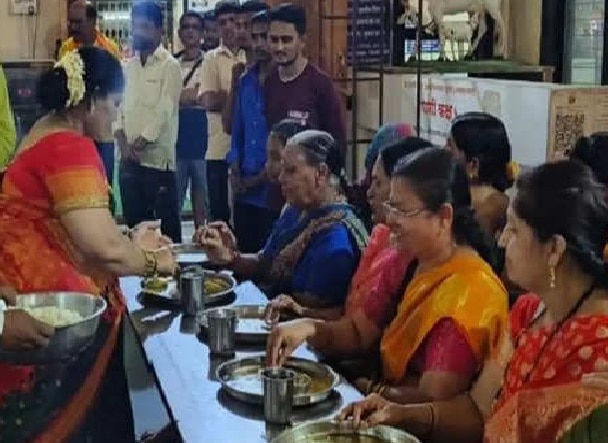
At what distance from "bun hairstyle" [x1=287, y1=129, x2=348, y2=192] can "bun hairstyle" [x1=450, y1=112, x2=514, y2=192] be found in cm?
38

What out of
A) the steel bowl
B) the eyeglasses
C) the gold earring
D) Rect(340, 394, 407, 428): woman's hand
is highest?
the eyeglasses

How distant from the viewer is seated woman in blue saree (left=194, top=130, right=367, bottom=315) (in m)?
2.88

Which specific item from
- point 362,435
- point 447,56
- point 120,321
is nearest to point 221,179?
point 447,56

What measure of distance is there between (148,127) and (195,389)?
319cm

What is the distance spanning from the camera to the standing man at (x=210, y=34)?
6.08 m

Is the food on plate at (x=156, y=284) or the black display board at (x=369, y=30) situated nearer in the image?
the food on plate at (x=156, y=284)

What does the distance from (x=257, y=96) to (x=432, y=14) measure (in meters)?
2.42

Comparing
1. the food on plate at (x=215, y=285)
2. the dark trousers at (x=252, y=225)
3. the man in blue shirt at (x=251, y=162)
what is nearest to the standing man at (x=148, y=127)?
the man in blue shirt at (x=251, y=162)

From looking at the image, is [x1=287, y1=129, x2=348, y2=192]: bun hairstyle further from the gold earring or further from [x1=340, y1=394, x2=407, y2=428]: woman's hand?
the gold earring

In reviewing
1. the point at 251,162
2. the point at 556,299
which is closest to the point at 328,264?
the point at 556,299

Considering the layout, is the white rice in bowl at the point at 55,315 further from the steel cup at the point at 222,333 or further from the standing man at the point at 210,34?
the standing man at the point at 210,34

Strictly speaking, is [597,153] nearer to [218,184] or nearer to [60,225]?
[60,225]

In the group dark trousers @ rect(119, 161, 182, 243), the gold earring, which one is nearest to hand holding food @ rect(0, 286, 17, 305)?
the gold earring

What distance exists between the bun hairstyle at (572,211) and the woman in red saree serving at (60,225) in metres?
1.18
